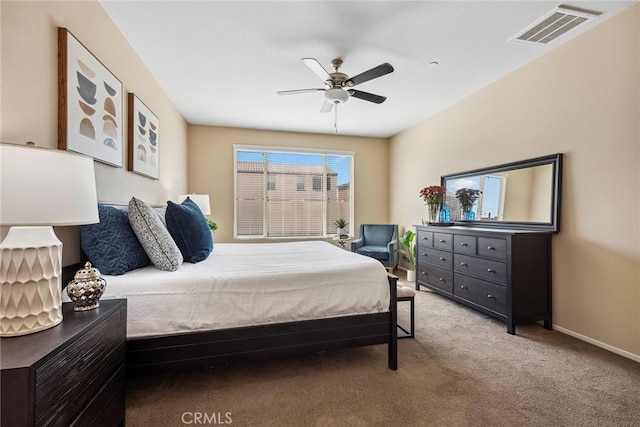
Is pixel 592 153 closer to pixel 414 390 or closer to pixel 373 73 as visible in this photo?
pixel 373 73

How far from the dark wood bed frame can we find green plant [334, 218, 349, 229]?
140 inches

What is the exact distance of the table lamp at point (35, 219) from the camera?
2.93 feet

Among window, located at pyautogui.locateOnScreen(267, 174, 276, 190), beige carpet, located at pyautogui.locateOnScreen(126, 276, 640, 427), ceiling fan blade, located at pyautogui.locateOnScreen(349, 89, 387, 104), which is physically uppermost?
ceiling fan blade, located at pyautogui.locateOnScreen(349, 89, 387, 104)

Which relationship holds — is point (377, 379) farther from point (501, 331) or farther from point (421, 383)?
point (501, 331)

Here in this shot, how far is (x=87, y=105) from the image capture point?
6.27 feet

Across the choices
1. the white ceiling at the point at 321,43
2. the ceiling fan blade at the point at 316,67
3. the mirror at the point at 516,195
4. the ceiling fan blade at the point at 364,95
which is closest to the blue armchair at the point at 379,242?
the mirror at the point at 516,195

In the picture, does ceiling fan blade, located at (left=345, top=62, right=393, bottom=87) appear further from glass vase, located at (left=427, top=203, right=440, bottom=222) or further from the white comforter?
glass vase, located at (left=427, top=203, right=440, bottom=222)

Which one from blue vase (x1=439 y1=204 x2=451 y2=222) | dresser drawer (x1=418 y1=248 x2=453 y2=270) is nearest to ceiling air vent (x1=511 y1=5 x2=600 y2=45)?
blue vase (x1=439 y1=204 x2=451 y2=222)

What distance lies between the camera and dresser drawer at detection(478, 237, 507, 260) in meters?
2.71

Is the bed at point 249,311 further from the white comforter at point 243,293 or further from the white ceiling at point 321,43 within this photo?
the white ceiling at point 321,43

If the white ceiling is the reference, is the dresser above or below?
below

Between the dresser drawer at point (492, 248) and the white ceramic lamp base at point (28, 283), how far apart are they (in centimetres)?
324

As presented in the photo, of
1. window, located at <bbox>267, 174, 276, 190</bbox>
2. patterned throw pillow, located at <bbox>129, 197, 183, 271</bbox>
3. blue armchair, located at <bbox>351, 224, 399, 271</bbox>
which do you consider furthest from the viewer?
window, located at <bbox>267, 174, 276, 190</bbox>

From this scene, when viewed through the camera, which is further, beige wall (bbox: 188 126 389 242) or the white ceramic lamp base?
beige wall (bbox: 188 126 389 242)
